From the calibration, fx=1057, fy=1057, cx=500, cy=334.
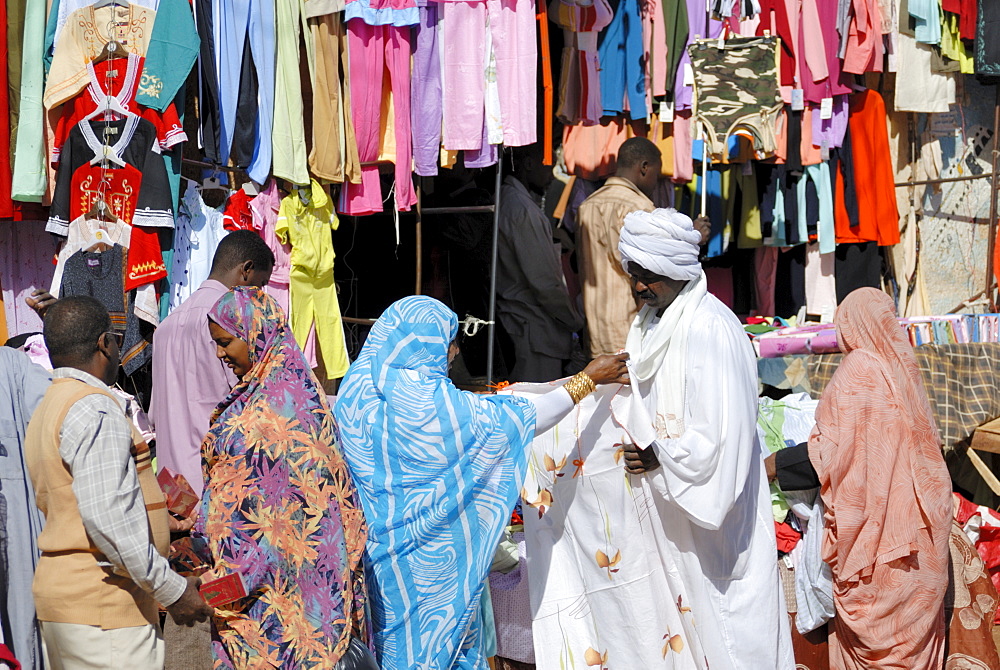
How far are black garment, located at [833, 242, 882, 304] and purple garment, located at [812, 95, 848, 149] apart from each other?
2.60ft

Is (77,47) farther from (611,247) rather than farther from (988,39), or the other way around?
(988,39)

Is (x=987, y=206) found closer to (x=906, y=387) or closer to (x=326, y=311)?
(x=906, y=387)

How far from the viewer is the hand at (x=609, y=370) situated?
3996 mm

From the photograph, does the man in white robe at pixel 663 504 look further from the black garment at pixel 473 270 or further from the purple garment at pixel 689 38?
the purple garment at pixel 689 38

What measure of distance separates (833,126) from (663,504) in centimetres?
461

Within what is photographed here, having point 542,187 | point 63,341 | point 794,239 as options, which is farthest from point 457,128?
point 63,341

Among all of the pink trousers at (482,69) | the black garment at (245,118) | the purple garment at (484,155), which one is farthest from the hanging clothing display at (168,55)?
the purple garment at (484,155)

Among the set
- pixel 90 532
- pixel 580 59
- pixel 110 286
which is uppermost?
pixel 580 59

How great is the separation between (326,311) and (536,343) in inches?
51.7

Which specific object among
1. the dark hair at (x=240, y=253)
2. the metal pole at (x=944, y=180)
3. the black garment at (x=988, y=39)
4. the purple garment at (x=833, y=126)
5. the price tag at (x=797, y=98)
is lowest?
the dark hair at (x=240, y=253)

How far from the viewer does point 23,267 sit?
5.67 metres

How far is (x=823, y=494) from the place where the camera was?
174 inches

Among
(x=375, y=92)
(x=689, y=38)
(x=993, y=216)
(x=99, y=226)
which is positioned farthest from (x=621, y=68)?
(x=99, y=226)

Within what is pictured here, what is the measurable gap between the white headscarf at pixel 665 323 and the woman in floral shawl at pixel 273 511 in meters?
1.23
